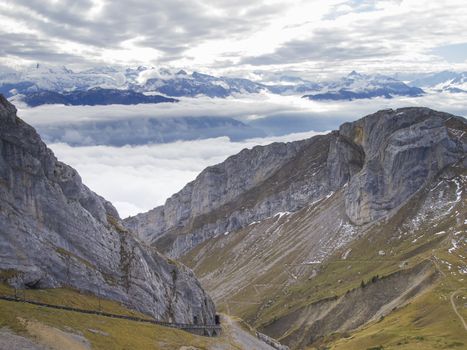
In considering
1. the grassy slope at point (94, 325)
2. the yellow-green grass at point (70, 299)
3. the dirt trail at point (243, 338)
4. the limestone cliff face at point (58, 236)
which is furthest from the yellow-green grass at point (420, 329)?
the yellow-green grass at point (70, 299)

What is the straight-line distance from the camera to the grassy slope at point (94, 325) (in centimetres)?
8262

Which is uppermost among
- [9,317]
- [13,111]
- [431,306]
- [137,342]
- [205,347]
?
[13,111]

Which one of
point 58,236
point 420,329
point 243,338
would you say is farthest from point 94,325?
point 420,329

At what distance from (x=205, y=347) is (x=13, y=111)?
6202 cm

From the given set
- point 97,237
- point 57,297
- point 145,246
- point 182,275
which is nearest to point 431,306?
point 182,275

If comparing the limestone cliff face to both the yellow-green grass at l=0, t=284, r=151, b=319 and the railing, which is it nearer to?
the yellow-green grass at l=0, t=284, r=151, b=319

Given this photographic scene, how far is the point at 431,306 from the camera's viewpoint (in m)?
178

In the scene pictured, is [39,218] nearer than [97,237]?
Yes

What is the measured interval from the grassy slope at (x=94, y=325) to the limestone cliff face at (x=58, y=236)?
4.79m

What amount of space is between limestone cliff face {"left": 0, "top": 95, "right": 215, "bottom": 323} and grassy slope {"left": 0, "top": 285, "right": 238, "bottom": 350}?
4.79 metres

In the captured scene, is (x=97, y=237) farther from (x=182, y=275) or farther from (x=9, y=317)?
(x=9, y=317)

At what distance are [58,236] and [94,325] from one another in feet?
107

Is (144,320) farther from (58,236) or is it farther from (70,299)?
(58,236)

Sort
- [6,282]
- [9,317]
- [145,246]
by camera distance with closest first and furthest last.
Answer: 1. [9,317]
2. [6,282]
3. [145,246]
